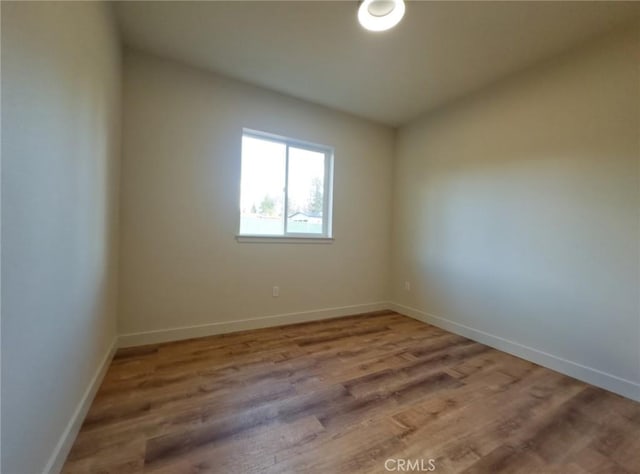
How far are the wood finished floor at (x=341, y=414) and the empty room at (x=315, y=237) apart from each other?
0.6 inches

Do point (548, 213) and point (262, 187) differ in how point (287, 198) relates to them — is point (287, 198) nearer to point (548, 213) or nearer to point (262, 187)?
point (262, 187)

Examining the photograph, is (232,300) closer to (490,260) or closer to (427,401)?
(427,401)

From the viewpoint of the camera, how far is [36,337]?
3.19ft

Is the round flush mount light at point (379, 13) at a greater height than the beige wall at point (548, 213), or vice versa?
the round flush mount light at point (379, 13)

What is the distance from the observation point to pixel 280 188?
3201mm

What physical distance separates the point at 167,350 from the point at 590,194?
3665mm

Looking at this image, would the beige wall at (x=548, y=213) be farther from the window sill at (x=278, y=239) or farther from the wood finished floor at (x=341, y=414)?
the window sill at (x=278, y=239)

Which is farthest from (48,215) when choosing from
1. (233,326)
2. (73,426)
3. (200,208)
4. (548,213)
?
(548,213)

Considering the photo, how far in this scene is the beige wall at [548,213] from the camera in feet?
6.44

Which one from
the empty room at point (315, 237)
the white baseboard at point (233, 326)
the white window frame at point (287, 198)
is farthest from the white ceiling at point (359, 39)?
the white baseboard at point (233, 326)

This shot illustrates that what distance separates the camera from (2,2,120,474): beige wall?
2.66ft

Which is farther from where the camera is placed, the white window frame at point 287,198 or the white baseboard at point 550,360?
the white window frame at point 287,198

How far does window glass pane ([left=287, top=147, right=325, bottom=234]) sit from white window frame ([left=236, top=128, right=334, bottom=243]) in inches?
1.6

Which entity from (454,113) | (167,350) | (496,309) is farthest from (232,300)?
(454,113)
